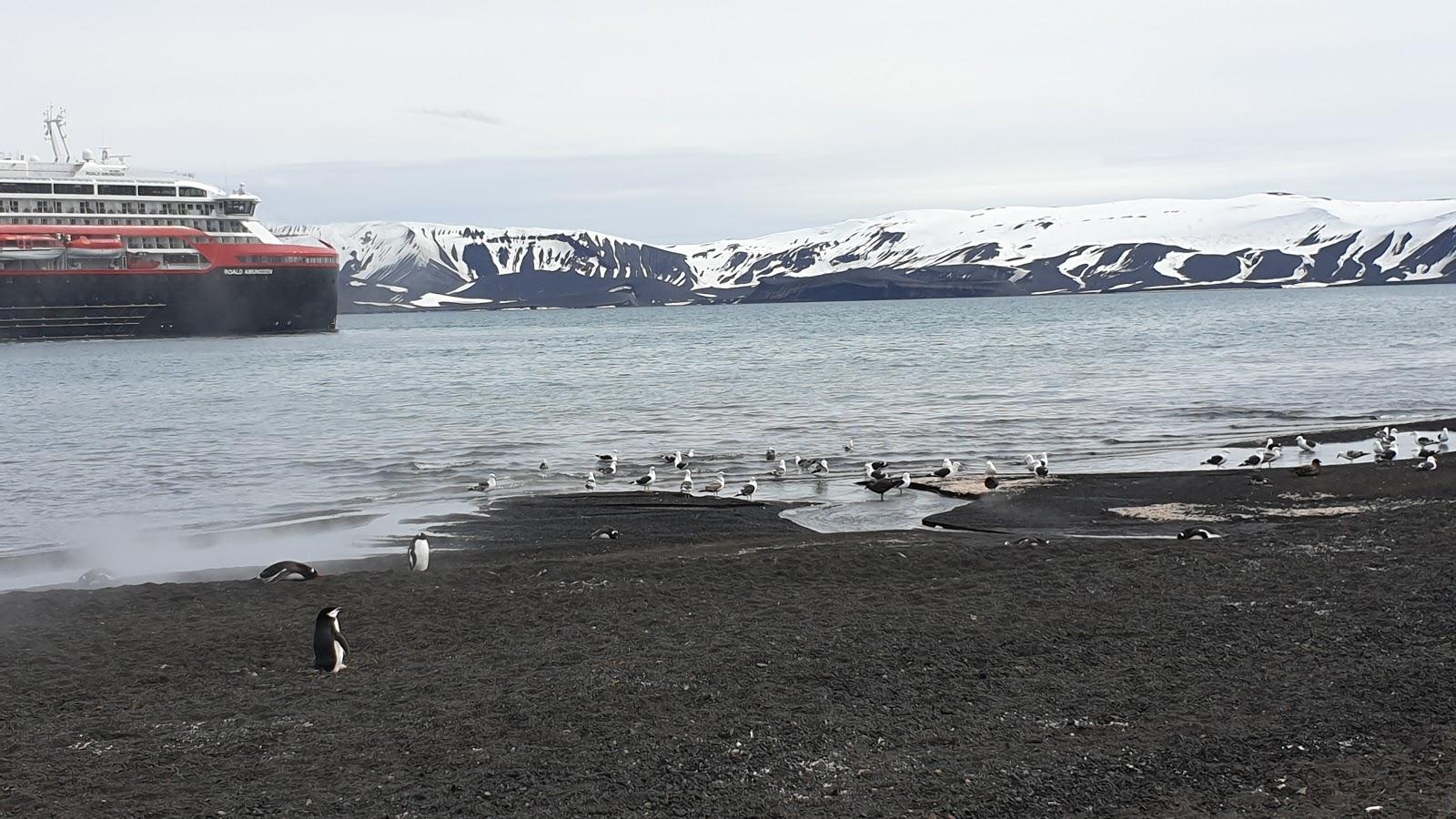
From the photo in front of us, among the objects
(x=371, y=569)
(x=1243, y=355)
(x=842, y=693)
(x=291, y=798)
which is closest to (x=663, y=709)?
(x=842, y=693)

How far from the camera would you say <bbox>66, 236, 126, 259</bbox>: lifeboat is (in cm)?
7262

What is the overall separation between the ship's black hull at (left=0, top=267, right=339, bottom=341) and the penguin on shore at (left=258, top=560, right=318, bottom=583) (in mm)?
71240

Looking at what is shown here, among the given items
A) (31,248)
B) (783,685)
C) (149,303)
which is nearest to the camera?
(783,685)

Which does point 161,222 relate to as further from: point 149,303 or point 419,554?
point 419,554

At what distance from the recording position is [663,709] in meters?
6.48

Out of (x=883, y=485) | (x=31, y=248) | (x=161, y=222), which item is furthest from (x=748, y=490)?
(x=161, y=222)

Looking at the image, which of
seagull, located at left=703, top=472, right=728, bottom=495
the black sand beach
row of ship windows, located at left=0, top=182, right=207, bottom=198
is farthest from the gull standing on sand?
row of ship windows, located at left=0, top=182, right=207, bottom=198

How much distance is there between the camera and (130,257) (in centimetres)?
7438

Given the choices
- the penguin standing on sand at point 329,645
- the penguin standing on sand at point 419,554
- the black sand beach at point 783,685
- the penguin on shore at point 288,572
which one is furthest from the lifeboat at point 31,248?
the penguin standing on sand at point 329,645

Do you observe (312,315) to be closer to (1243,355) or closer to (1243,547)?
(1243,355)

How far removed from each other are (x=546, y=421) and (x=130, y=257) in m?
56.6

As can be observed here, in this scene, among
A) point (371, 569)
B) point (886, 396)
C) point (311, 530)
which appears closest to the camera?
point (371, 569)

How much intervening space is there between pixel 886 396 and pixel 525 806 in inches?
1079

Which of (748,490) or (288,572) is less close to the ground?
(288,572)
